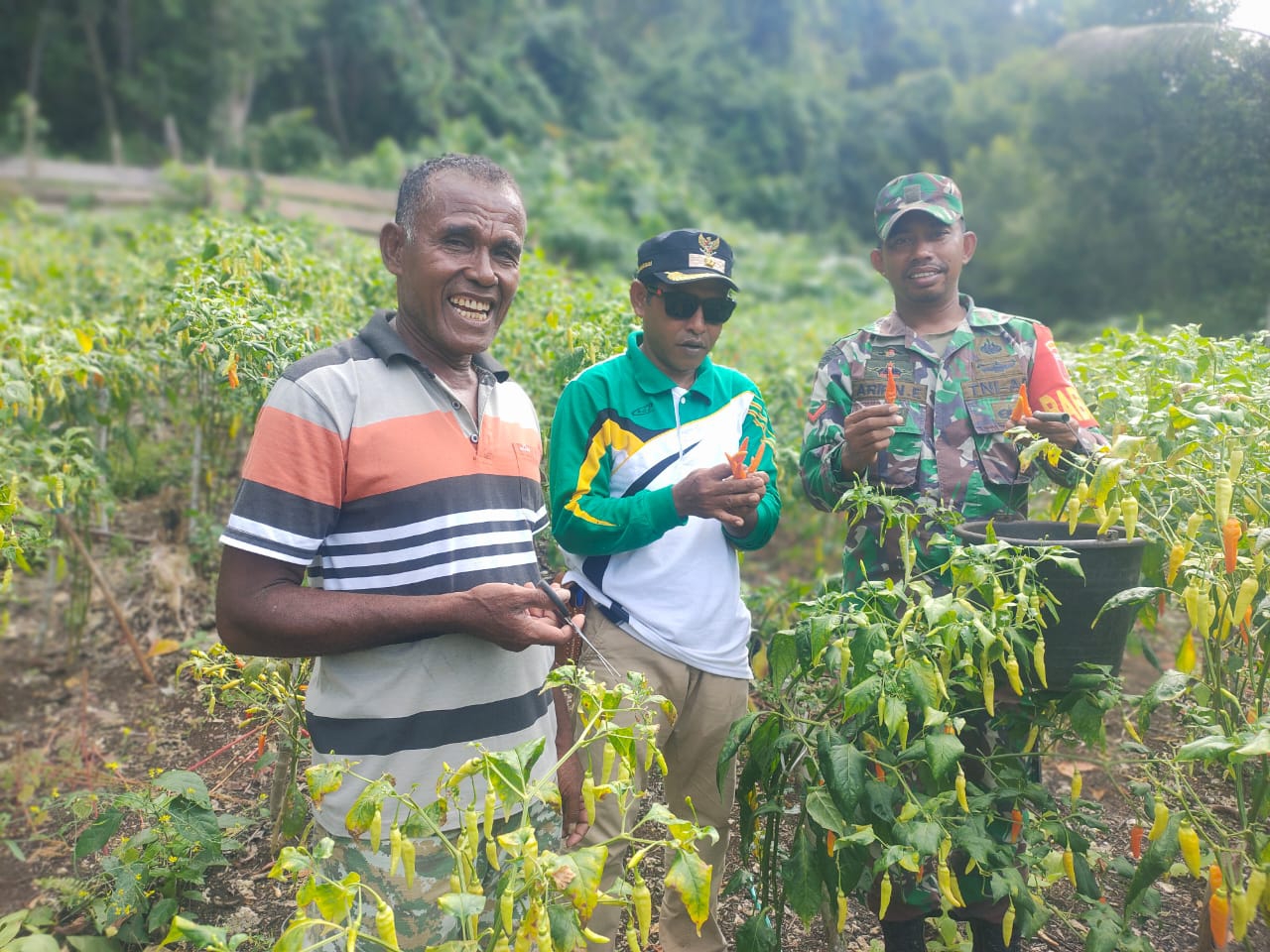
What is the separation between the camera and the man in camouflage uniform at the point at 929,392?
2.63 m

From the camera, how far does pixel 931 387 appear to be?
2699 millimetres

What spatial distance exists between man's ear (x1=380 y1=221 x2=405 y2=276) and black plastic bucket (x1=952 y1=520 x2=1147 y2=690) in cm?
129

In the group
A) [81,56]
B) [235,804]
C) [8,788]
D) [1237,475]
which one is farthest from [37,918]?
[81,56]

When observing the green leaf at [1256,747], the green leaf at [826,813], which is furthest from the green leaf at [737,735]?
the green leaf at [1256,747]

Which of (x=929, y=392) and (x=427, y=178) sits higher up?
(x=427, y=178)

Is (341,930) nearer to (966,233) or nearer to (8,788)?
(966,233)

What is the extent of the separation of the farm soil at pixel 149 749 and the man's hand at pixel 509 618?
3.65 feet

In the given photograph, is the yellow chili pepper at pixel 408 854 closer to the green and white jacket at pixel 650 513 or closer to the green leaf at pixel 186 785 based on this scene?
the green and white jacket at pixel 650 513

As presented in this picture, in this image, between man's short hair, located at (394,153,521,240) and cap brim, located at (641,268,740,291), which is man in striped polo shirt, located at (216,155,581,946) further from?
cap brim, located at (641,268,740,291)

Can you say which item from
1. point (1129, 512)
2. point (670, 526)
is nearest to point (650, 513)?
point (670, 526)

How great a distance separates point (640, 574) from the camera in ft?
7.95

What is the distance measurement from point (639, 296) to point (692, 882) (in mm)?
1548

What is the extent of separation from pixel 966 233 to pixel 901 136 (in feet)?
100

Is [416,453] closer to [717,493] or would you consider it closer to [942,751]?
[717,493]
